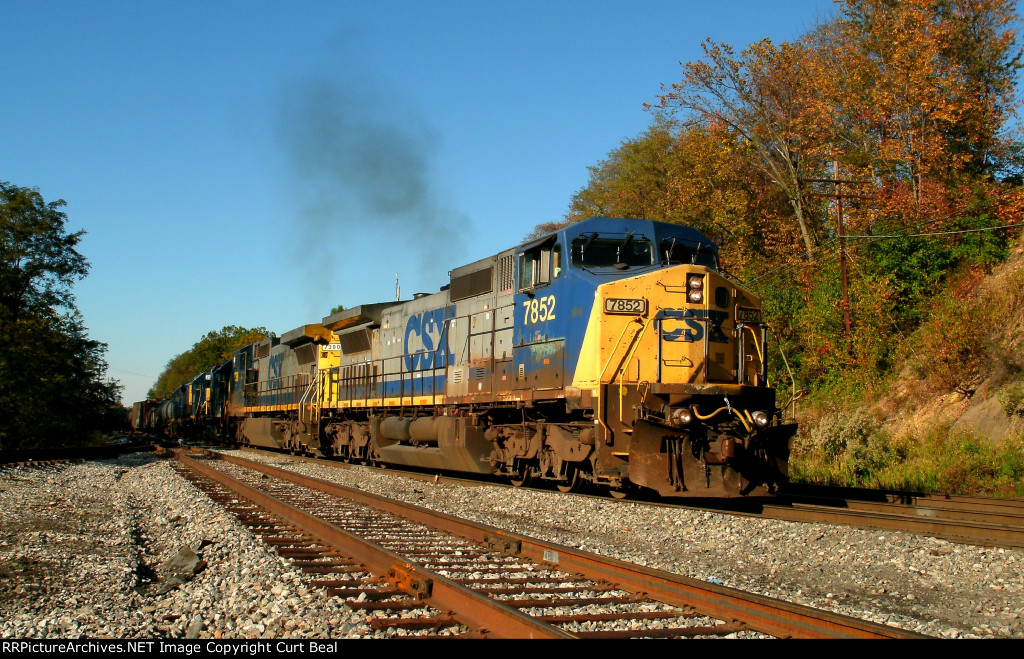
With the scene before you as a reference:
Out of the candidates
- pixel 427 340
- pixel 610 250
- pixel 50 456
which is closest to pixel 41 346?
pixel 50 456

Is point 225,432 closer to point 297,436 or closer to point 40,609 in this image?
point 297,436

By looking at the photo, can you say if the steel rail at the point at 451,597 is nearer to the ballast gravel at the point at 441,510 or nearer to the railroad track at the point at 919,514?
the ballast gravel at the point at 441,510

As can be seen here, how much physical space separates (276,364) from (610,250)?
17.9 metres

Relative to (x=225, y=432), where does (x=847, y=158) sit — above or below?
above

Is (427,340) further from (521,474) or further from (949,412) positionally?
(949,412)

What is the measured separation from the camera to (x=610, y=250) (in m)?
10.9

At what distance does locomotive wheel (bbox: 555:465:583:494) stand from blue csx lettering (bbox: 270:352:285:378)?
15.7m

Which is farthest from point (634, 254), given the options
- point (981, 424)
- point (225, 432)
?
point (225, 432)

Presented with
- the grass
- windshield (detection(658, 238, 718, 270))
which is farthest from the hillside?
windshield (detection(658, 238, 718, 270))

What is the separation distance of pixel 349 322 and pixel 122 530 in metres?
11.1

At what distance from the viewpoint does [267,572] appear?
6.05 m

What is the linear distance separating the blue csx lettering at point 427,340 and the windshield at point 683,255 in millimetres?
4878

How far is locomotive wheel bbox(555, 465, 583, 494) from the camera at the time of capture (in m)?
11.5

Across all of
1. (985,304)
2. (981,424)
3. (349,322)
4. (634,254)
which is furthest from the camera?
(349,322)
